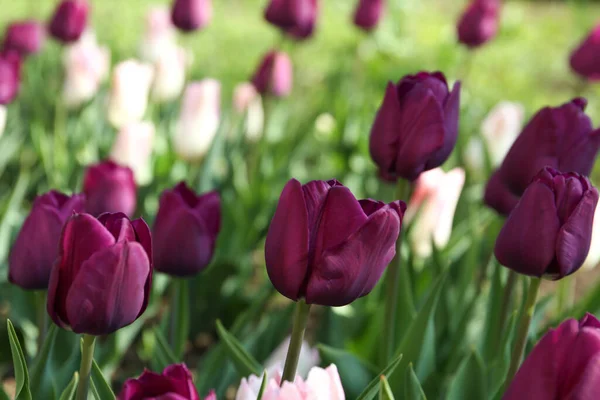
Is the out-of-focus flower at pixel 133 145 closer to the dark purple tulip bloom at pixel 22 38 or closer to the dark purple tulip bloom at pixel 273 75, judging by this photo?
the dark purple tulip bloom at pixel 273 75

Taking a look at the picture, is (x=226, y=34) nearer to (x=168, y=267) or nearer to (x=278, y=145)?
(x=278, y=145)

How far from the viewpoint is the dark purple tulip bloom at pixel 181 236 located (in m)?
1.07

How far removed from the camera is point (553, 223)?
0.86 meters

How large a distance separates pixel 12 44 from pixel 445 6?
502cm

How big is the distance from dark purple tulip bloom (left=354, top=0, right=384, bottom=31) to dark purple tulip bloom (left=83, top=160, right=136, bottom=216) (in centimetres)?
145

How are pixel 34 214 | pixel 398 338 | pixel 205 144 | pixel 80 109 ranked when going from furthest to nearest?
pixel 80 109, pixel 205 144, pixel 398 338, pixel 34 214

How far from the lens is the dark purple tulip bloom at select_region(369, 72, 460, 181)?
3.38 ft

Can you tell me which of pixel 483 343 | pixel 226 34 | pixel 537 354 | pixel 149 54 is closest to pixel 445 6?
pixel 226 34

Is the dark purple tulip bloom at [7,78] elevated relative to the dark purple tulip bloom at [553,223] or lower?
lower

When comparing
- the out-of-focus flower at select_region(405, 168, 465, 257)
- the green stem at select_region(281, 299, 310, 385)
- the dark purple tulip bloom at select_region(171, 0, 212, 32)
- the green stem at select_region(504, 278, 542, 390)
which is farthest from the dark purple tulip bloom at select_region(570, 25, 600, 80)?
the green stem at select_region(281, 299, 310, 385)

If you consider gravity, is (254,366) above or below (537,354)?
below

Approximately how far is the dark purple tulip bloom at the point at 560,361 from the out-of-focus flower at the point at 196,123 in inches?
54.1

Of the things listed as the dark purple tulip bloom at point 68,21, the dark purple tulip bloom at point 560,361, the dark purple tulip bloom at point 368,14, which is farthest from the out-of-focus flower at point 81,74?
the dark purple tulip bloom at point 560,361

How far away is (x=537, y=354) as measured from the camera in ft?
2.09
